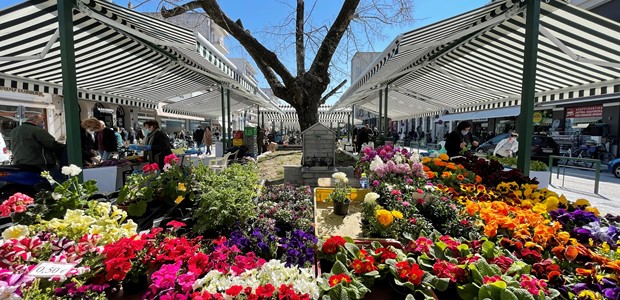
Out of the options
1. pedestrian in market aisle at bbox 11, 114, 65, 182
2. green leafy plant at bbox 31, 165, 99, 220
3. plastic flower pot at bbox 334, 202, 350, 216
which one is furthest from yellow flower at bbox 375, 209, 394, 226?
pedestrian in market aisle at bbox 11, 114, 65, 182

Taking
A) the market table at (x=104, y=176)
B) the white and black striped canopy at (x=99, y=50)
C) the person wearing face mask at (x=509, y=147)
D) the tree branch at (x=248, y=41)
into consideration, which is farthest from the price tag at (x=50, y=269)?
the person wearing face mask at (x=509, y=147)

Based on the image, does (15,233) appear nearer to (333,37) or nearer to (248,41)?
(248,41)

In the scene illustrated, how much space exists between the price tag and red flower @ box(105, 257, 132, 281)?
0.14 metres

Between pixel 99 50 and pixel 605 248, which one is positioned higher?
pixel 99 50

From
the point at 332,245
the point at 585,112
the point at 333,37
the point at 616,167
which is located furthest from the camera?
the point at 585,112

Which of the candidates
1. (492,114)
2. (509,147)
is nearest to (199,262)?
(509,147)

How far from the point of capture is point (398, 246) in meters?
2.04

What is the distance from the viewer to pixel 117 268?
1370mm

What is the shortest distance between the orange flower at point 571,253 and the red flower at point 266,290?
5.57ft

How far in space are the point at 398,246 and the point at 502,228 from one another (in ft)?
2.66

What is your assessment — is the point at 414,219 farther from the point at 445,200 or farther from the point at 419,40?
the point at 419,40

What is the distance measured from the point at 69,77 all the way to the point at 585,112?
21.8 meters

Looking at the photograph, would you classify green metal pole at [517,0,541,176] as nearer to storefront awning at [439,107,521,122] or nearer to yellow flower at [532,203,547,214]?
yellow flower at [532,203,547,214]

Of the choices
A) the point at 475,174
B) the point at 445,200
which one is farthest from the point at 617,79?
the point at 445,200
